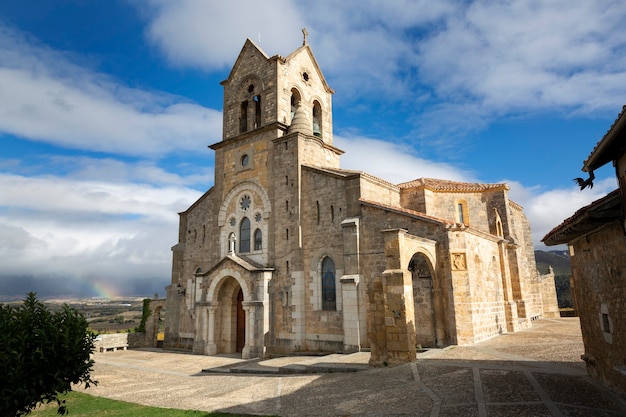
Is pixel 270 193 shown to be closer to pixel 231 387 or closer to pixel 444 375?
pixel 231 387

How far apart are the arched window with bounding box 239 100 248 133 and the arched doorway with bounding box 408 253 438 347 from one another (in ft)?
47.7

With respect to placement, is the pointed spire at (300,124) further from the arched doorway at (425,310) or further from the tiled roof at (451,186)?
the arched doorway at (425,310)

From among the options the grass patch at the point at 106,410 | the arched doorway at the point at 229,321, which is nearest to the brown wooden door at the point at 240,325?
the arched doorway at the point at 229,321

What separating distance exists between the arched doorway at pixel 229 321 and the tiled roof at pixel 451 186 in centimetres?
1194

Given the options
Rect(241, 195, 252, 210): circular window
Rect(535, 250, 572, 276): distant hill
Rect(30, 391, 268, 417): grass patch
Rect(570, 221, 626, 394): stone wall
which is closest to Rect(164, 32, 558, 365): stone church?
Rect(241, 195, 252, 210): circular window

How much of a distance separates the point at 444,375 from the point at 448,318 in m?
6.29

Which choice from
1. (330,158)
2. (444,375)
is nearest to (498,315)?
(444,375)

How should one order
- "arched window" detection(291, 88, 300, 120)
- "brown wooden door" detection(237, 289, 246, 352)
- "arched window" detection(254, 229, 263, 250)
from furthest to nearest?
"arched window" detection(291, 88, 300, 120), "brown wooden door" detection(237, 289, 246, 352), "arched window" detection(254, 229, 263, 250)

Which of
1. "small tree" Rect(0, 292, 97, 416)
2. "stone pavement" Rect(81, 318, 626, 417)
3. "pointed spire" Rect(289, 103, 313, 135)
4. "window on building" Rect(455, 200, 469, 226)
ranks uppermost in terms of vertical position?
"pointed spire" Rect(289, 103, 313, 135)

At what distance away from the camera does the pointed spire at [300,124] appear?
23609 millimetres

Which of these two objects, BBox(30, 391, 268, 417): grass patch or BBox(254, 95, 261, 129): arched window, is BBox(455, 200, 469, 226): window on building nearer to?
BBox(254, 95, 261, 129): arched window

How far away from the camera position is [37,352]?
842 cm

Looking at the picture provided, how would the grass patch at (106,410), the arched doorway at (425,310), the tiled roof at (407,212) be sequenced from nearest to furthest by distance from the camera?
the grass patch at (106,410) < the arched doorway at (425,310) < the tiled roof at (407,212)

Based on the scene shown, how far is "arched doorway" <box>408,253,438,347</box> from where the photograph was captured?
58.7 ft
